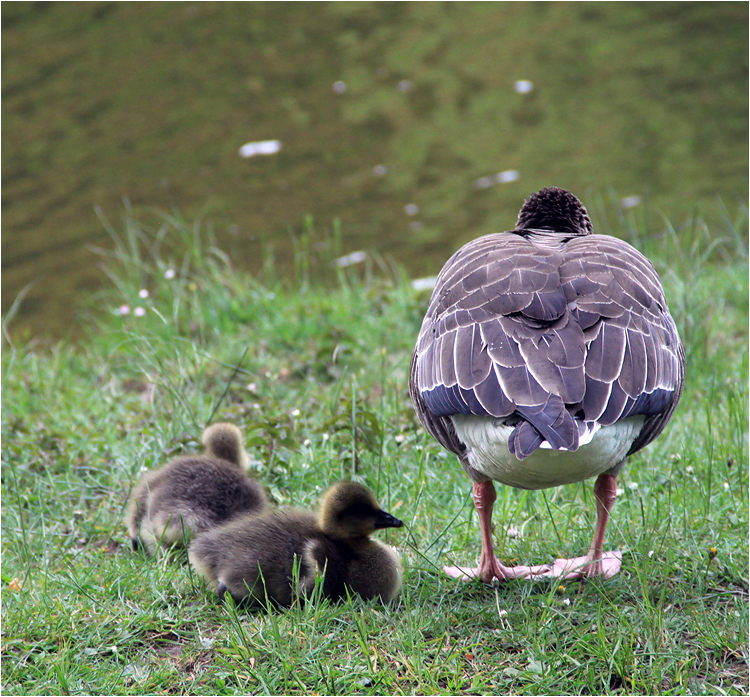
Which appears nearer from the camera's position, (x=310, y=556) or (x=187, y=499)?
(x=310, y=556)

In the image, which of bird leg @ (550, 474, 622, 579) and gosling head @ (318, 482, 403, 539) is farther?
bird leg @ (550, 474, 622, 579)

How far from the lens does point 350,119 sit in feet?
48.6

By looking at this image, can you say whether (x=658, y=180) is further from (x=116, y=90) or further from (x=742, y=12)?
(x=116, y=90)

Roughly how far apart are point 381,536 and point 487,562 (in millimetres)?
655

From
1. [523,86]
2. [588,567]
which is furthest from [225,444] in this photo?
[523,86]

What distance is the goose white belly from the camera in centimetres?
297

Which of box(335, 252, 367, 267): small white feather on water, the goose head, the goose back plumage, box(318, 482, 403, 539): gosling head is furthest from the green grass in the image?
box(335, 252, 367, 267): small white feather on water

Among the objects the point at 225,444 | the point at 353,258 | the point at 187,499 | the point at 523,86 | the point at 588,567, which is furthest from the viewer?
the point at 523,86

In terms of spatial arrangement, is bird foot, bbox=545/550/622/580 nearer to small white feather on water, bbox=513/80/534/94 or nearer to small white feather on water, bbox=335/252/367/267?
small white feather on water, bbox=335/252/367/267

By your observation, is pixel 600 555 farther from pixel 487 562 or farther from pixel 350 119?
pixel 350 119

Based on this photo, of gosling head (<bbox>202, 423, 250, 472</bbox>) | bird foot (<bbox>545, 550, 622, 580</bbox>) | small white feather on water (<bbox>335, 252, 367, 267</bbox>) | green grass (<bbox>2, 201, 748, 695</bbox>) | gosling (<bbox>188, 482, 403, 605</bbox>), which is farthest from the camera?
small white feather on water (<bbox>335, 252, 367, 267</bbox>)

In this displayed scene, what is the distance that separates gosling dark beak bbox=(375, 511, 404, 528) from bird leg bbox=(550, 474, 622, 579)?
0.71 metres

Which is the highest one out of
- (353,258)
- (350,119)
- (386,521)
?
(386,521)

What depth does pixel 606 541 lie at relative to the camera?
3.97 metres
